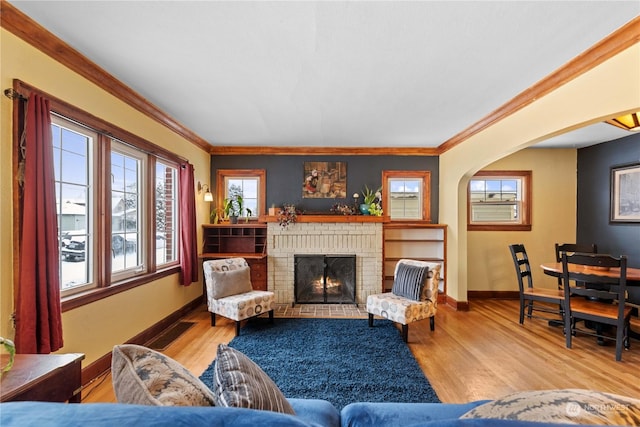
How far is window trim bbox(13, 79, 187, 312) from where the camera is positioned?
1711 mm

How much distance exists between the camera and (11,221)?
1.68 m

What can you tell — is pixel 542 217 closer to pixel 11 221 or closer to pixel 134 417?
pixel 134 417

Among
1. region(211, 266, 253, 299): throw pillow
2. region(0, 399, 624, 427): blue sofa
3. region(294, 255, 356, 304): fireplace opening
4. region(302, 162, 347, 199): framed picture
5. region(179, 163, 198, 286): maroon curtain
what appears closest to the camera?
region(0, 399, 624, 427): blue sofa

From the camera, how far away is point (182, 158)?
149 inches

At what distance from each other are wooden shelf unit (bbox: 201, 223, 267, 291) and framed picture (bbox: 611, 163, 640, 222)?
5.31 metres

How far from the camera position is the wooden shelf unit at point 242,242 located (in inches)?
176

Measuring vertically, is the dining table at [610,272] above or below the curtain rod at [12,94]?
below

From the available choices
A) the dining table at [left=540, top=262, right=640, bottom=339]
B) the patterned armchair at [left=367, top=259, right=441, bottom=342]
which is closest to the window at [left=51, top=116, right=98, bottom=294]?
the patterned armchair at [left=367, top=259, right=441, bottom=342]

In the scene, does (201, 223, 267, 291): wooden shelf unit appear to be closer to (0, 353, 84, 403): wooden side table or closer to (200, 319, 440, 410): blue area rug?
(200, 319, 440, 410): blue area rug

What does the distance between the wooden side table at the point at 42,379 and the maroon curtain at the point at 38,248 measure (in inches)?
17.4

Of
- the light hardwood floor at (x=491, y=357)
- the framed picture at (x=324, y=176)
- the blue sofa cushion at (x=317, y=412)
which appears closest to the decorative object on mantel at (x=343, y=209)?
the framed picture at (x=324, y=176)

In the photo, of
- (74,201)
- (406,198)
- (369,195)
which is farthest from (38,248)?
(406,198)

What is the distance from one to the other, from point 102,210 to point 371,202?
3631mm

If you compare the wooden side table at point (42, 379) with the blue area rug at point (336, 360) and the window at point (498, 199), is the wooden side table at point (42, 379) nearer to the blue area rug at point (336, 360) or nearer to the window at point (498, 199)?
the blue area rug at point (336, 360)
